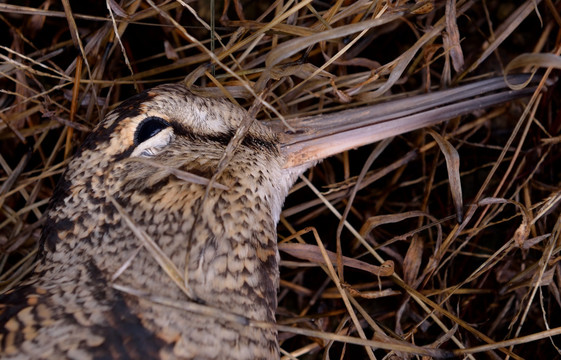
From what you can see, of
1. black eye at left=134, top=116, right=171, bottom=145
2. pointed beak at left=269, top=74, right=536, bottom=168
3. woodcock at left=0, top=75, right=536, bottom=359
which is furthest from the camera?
pointed beak at left=269, top=74, right=536, bottom=168

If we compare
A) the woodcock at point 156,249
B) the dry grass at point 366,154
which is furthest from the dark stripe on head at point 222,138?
the dry grass at point 366,154

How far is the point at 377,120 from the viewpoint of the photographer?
4.49 feet

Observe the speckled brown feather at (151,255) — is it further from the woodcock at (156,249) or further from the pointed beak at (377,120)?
the pointed beak at (377,120)

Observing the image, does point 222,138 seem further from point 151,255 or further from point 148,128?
point 151,255

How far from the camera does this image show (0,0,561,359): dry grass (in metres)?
1.52

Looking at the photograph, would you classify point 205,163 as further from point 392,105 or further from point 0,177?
point 0,177

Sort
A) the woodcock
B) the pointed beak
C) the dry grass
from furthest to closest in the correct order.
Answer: the dry grass < the pointed beak < the woodcock

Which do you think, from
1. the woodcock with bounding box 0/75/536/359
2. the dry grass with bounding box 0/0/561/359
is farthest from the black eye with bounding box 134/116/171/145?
the dry grass with bounding box 0/0/561/359

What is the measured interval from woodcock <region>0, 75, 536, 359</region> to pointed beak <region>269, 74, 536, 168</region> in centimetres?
13

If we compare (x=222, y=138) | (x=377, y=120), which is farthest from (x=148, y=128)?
(x=377, y=120)

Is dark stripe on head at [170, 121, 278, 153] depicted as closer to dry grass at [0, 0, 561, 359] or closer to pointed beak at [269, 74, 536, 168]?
pointed beak at [269, 74, 536, 168]

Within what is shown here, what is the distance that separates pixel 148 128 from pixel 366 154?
2.91 ft

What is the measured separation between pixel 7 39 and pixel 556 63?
5.62 ft

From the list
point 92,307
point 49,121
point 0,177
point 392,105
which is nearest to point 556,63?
point 392,105
